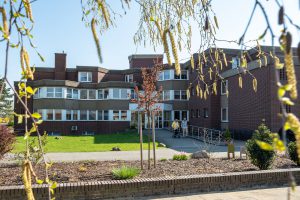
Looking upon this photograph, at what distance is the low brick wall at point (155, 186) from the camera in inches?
272

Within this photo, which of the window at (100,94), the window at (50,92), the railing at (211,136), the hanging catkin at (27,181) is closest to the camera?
the hanging catkin at (27,181)

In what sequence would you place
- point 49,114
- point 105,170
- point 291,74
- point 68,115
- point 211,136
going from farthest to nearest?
point 68,115 → point 49,114 → point 211,136 → point 105,170 → point 291,74

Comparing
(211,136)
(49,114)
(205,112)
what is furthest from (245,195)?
(49,114)

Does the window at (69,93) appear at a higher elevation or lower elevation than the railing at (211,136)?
A: higher

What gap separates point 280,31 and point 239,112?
29245 mm

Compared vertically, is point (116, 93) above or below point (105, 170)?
above

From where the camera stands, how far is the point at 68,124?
39.9 metres

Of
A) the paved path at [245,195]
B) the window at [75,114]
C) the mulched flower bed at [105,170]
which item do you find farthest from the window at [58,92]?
the paved path at [245,195]

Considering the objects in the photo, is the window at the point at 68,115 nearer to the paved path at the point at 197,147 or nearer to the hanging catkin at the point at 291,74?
the paved path at the point at 197,147

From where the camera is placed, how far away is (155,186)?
24.8 feet

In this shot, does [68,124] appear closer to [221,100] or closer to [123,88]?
[123,88]

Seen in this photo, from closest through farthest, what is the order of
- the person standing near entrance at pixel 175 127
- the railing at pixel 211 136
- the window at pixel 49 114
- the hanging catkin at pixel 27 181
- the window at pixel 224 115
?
the hanging catkin at pixel 27 181 < the railing at pixel 211 136 < the person standing near entrance at pixel 175 127 < the window at pixel 224 115 < the window at pixel 49 114

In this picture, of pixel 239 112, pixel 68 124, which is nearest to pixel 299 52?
pixel 239 112

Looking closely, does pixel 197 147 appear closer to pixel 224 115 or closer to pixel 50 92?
pixel 224 115
